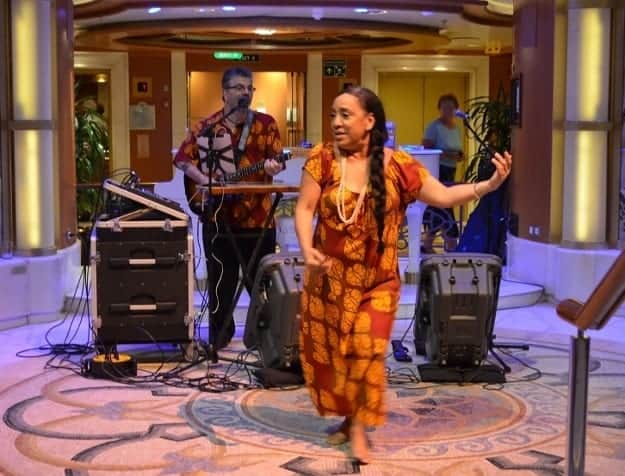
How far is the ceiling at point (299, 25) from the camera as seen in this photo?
982 cm

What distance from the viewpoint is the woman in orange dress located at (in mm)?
4074

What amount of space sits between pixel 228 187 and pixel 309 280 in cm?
127

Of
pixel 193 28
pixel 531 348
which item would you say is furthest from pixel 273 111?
pixel 531 348

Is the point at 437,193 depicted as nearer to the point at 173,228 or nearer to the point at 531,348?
the point at 173,228

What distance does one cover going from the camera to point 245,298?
23.6 ft

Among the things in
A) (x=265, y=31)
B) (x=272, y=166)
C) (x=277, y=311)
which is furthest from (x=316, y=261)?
(x=265, y=31)

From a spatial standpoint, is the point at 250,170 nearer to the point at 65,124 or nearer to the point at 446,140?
the point at 65,124

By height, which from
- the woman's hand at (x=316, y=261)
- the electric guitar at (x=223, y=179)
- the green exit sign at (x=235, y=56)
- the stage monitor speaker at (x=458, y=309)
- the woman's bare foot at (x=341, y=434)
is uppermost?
the green exit sign at (x=235, y=56)

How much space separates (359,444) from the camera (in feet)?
13.6

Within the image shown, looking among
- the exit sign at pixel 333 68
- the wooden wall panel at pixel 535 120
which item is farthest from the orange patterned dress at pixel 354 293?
the exit sign at pixel 333 68

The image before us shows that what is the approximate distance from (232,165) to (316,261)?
1.99 m

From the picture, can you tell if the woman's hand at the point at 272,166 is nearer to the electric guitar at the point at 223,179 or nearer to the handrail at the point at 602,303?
the electric guitar at the point at 223,179

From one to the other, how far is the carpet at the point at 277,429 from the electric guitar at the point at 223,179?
90 cm

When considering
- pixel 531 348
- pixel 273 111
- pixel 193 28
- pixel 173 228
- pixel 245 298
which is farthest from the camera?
pixel 273 111
